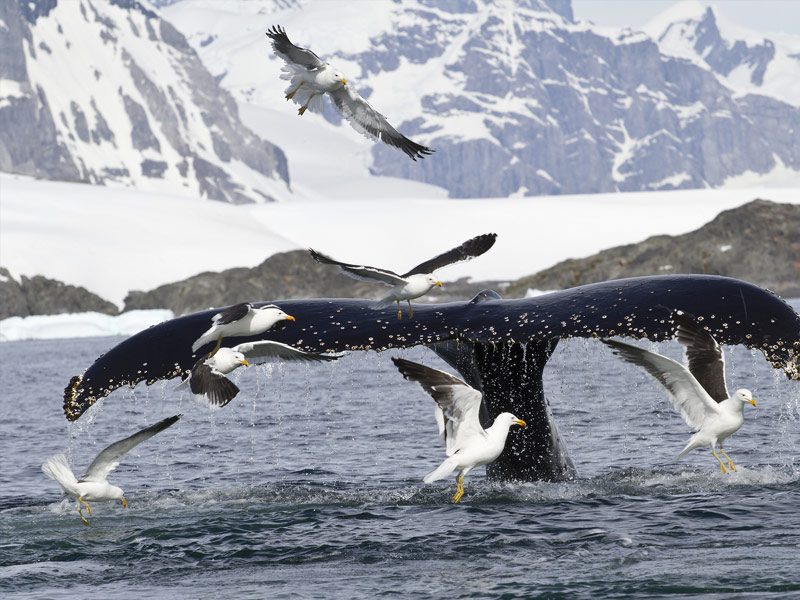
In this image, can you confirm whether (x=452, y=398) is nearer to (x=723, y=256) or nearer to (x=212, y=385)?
(x=212, y=385)

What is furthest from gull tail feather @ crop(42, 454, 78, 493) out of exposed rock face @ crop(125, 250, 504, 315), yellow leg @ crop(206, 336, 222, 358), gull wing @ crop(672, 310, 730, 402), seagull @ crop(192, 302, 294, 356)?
exposed rock face @ crop(125, 250, 504, 315)

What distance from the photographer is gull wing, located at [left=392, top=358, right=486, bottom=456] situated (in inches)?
334

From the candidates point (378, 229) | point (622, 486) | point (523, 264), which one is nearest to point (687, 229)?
point (523, 264)

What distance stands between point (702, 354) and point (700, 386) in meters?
0.33

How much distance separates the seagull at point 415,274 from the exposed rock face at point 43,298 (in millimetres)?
73521

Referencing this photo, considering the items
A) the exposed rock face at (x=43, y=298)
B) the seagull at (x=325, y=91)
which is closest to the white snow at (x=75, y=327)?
the exposed rock face at (x=43, y=298)

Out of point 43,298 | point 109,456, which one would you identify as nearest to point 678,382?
point 109,456

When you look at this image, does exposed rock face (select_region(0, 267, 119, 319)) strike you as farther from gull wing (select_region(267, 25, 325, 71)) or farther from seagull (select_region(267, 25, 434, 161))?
gull wing (select_region(267, 25, 325, 71))

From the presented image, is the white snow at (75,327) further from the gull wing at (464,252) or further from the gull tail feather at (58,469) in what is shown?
the gull wing at (464,252)

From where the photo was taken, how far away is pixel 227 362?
7.84 metres

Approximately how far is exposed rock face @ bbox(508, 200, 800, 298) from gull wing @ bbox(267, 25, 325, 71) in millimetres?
71744

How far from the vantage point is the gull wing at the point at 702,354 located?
7.55 metres

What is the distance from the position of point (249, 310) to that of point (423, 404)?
47.4ft

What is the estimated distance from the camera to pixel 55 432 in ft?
67.0
